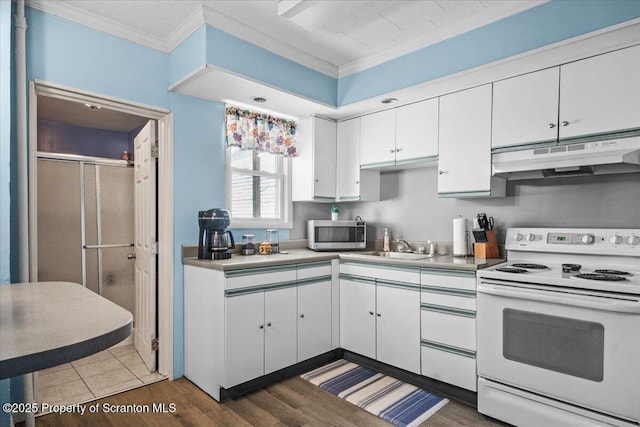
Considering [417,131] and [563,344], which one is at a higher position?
[417,131]

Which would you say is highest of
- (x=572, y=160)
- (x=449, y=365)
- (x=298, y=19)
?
(x=298, y=19)

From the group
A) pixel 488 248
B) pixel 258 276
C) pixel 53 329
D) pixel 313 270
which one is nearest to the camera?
pixel 53 329

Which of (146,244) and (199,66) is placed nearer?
(199,66)

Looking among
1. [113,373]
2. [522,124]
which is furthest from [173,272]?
[522,124]

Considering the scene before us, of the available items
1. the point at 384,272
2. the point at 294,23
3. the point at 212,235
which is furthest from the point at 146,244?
the point at 294,23

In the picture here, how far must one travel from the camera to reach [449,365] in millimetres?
2449

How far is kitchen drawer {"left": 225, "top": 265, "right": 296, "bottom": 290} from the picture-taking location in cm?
242

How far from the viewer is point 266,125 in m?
3.36

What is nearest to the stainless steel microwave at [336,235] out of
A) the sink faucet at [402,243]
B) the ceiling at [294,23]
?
the sink faucet at [402,243]

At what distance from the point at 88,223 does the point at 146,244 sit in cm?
125

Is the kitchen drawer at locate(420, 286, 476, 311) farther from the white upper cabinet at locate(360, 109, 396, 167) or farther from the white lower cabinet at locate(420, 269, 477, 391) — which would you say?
the white upper cabinet at locate(360, 109, 396, 167)

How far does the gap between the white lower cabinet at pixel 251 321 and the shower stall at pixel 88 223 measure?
160 cm

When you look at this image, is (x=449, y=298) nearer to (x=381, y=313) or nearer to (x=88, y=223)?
(x=381, y=313)

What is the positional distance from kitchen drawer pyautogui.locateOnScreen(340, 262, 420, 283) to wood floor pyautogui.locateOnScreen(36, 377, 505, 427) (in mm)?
851
